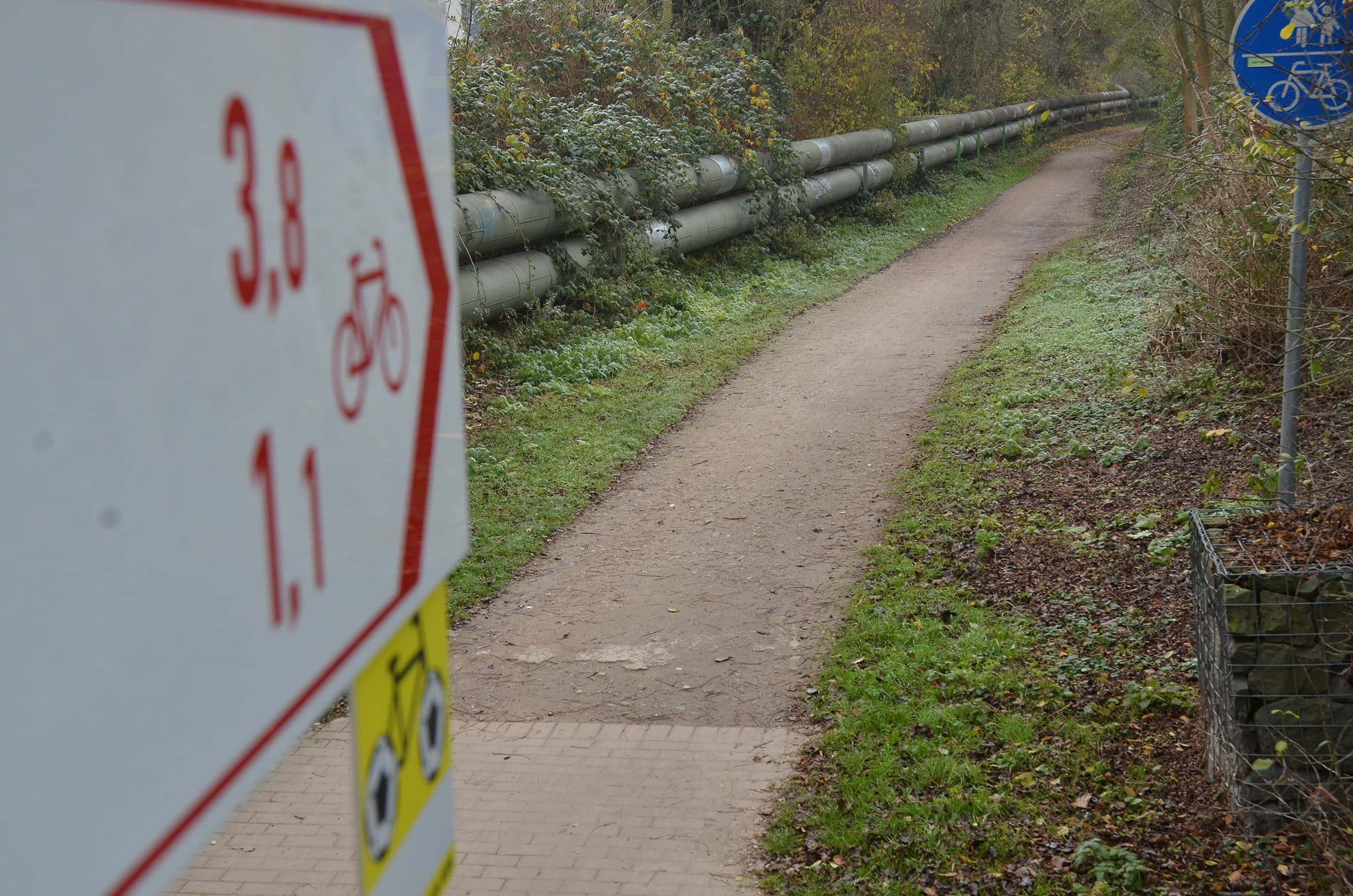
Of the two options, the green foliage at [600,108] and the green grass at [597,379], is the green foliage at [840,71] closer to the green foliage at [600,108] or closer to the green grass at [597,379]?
the green foliage at [600,108]

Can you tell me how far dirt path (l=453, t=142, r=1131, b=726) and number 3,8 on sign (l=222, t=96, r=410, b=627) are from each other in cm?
430

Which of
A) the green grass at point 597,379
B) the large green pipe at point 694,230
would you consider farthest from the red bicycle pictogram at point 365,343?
the green grass at point 597,379

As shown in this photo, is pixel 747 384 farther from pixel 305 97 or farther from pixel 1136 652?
pixel 305 97

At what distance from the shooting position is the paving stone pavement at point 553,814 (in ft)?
13.9

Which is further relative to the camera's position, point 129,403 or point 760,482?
point 760,482

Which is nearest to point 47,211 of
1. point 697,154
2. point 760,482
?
point 760,482

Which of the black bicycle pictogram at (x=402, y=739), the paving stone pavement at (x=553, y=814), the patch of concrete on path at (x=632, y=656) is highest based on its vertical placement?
the black bicycle pictogram at (x=402, y=739)

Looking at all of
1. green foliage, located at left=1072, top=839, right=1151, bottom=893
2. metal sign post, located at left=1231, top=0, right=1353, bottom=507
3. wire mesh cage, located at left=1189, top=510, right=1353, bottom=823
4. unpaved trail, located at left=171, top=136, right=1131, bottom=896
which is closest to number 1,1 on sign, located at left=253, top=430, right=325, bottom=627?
unpaved trail, located at left=171, top=136, right=1131, bottom=896

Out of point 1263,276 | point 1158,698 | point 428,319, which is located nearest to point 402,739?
point 428,319

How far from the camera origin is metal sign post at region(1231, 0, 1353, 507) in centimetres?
486

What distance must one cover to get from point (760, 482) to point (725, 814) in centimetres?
394

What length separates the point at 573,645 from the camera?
606 centimetres

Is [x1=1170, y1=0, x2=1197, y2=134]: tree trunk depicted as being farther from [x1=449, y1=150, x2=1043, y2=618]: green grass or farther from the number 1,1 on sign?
the number 1,1 on sign

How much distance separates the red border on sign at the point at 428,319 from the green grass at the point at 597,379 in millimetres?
5142
